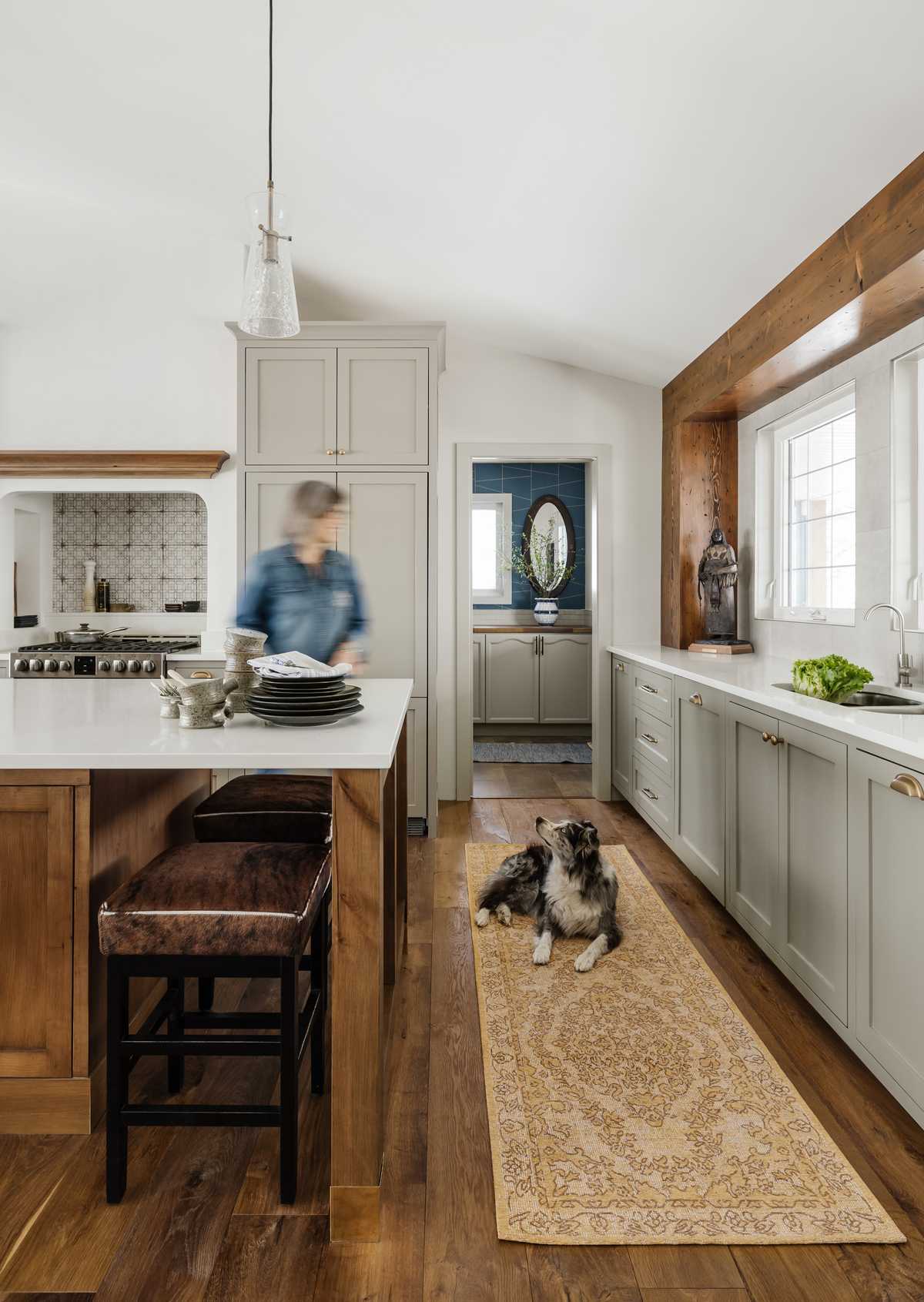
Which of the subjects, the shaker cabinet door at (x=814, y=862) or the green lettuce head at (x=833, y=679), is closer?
the shaker cabinet door at (x=814, y=862)

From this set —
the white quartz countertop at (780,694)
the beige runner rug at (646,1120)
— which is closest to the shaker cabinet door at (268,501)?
the white quartz countertop at (780,694)

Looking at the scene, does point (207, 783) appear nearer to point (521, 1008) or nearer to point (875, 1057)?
point (521, 1008)

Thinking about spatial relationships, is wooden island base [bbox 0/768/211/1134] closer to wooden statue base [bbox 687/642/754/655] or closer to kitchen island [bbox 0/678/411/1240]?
kitchen island [bbox 0/678/411/1240]

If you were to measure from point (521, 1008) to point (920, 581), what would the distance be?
6.51ft

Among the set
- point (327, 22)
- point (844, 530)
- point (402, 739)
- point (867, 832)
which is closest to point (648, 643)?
point (844, 530)

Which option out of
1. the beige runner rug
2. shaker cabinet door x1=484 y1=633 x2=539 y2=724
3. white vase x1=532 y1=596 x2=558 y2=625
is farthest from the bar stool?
white vase x1=532 y1=596 x2=558 y2=625

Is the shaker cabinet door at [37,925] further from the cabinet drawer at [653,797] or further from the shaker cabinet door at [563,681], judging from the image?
the shaker cabinet door at [563,681]

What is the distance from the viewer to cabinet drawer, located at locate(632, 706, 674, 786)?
3488 mm

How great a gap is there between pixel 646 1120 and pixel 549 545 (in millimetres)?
5579

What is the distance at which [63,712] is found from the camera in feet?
6.16

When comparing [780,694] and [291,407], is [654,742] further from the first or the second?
[291,407]

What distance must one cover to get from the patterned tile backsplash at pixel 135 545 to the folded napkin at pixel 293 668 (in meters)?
3.24

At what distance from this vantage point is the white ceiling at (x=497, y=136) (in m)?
2.02

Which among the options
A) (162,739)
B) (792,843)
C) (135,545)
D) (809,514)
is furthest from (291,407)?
(792,843)
